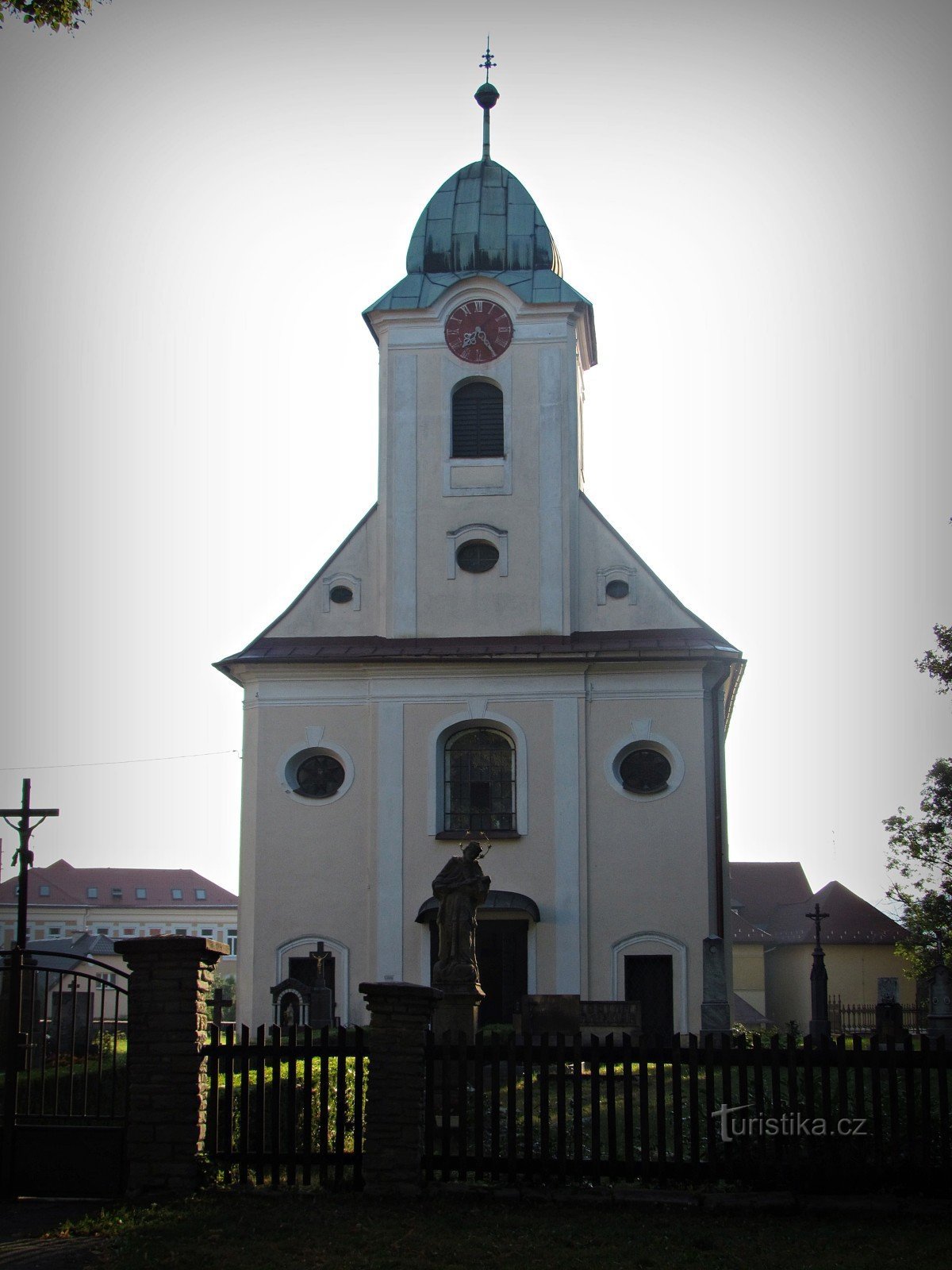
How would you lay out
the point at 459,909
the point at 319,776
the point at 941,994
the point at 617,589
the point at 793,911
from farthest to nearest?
the point at 793,911
the point at 617,589
the point at 319,776
the point at 941,994
the point at 459,909

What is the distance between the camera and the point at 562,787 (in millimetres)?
26094

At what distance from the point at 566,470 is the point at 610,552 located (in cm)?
175

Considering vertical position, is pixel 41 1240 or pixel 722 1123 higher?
pixel 722 1123

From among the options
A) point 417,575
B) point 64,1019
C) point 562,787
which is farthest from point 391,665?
point 64,1019

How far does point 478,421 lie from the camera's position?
2853 cm

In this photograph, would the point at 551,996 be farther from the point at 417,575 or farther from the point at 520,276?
the point at 520,276

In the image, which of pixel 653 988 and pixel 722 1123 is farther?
pixel 653 988

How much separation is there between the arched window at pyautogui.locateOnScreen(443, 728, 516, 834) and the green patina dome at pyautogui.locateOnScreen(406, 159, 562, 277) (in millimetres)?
9429

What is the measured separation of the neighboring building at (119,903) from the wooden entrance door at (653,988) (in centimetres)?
6205

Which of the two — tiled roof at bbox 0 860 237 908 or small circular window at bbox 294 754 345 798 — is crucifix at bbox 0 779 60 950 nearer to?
small circular window at bbox 294 754 345 798

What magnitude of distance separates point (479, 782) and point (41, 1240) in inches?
672

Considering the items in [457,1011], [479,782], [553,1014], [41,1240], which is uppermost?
[479,782]

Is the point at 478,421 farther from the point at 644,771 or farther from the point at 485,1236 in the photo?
the point at 485,1236

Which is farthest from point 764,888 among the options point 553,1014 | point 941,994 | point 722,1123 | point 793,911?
point 722,1123
